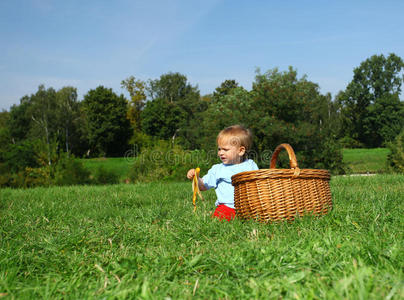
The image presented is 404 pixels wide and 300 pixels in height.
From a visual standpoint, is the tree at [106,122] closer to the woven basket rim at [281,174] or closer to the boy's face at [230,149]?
the boy's face at [230,149]

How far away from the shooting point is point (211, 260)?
6.80 feet

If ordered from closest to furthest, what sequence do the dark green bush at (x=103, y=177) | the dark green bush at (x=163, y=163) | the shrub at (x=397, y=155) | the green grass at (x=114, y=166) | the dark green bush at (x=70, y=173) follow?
the dark green bush at (x=163, y=163)
the dark green bush at (x=70, y=173)
the dark green bush at (x=103, y=177)
the green grass at (x=114, y=166)
the shrub at (x=397, y=155)

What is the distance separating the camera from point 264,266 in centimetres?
193

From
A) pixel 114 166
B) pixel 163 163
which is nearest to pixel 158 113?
pixel 114 166

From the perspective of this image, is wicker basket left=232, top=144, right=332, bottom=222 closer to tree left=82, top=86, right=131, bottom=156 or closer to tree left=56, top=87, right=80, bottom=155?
tree left=56, top=87, right=80, bottom=155

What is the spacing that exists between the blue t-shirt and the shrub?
16.9 m

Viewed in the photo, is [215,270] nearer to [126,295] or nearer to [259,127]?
[126,295]

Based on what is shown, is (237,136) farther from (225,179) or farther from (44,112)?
(44,112)

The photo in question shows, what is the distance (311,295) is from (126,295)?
0.86 meters

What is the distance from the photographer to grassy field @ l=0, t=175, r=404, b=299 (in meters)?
1.63

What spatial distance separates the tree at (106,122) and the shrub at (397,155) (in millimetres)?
39619

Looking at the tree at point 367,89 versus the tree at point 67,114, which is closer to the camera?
the tree at point 67,114

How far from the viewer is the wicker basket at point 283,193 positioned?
3129mm

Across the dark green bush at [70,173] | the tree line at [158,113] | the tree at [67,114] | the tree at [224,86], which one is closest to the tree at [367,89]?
the tree line at [158,113]
